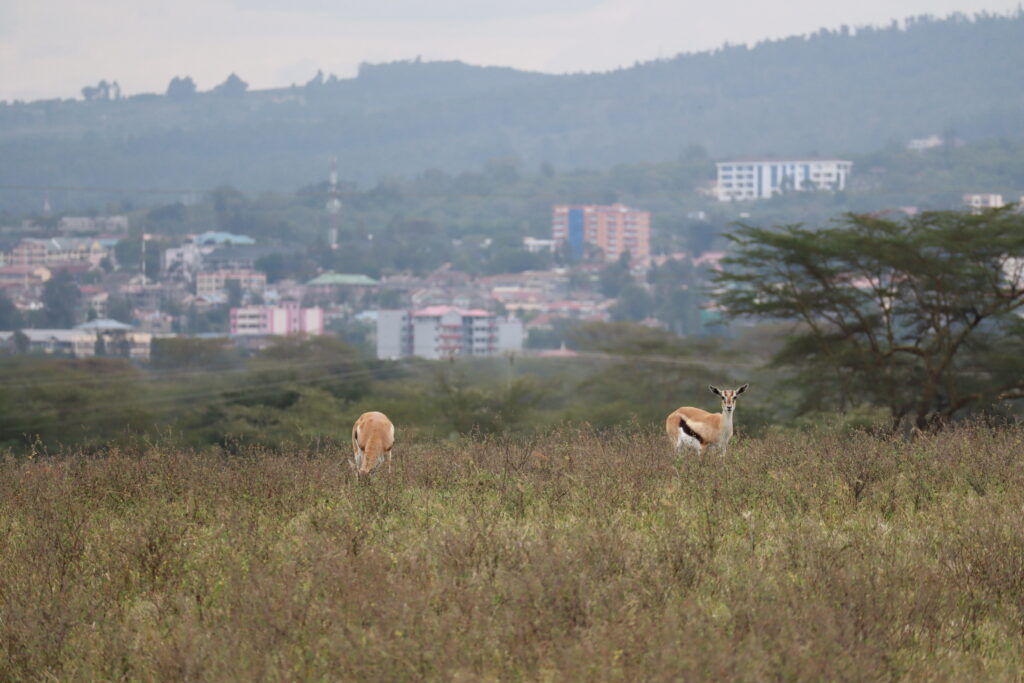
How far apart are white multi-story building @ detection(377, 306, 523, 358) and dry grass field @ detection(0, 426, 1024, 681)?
92576 millimetres

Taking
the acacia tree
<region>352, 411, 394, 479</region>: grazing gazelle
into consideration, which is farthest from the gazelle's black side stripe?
the acacia tree


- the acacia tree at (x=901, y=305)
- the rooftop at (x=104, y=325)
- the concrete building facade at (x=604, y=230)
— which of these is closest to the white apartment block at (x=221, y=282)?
the rooftop at (x=104, y=325)

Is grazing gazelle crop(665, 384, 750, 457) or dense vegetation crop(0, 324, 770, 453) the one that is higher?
grazing gazelle crop(665, 384, 750, 457)

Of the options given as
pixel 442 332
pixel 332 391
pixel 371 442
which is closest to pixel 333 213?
pixel 442 332

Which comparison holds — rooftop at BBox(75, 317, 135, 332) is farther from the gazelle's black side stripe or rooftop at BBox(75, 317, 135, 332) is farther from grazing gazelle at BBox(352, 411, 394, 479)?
grazing gazelle at BBox(352, 411, 394, 479)

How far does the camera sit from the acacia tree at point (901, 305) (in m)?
27.7

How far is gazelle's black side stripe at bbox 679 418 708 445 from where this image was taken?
11357mm

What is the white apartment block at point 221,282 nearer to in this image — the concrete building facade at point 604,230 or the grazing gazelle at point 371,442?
the concrete building facade at point 604,230

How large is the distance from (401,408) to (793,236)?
18.0 m

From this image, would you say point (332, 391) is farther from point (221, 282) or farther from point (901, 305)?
point (221, 282)

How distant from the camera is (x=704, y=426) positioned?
11.6m

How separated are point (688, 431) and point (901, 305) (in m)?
19.8

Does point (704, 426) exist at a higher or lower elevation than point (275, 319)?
higher

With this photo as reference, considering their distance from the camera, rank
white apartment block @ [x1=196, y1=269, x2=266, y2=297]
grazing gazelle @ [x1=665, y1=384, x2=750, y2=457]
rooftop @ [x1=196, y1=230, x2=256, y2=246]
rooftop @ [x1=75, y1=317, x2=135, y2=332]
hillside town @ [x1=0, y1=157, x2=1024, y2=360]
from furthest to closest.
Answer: rooftop @ [x1=196, y1=230, x2=256, y2=246] → white apartment block @ [x1=196, y1=269, x2=266, y2=297] → hillside town @ [x1=0, y1=157, x2=1024, y2=360] → rooftop @ [x1=75, y1=317, x2=135, y2=332] → grazing gazelle @ [x1=665, y1=384, x2=750, y2=457]
